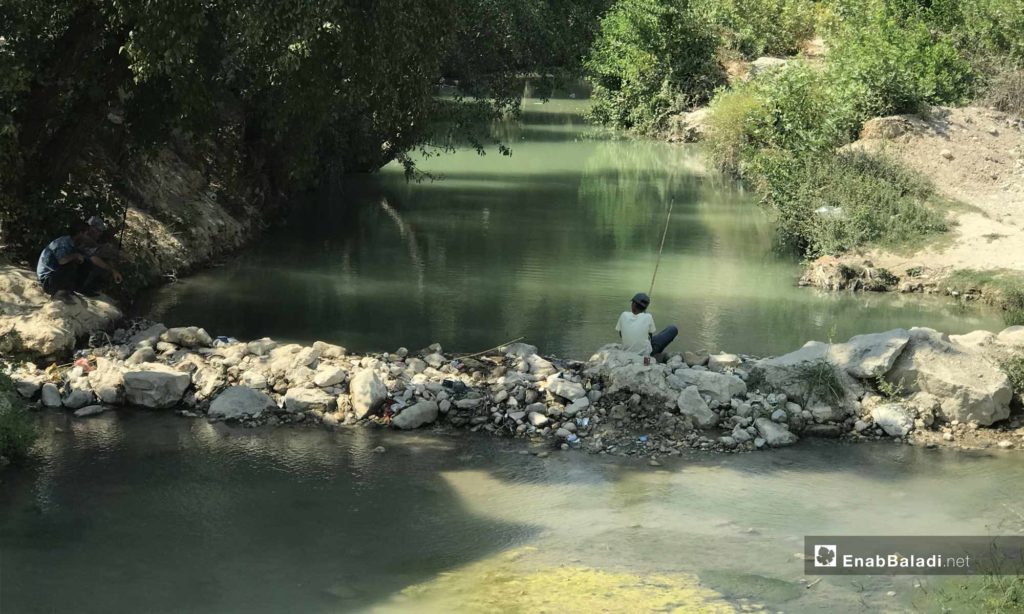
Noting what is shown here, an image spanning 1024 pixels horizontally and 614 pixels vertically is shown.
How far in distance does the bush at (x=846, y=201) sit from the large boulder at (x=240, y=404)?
11.4 metres

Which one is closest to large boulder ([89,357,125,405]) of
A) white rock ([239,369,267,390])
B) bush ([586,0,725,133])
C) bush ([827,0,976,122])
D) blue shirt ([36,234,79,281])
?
white rock ([239,369,267,390])

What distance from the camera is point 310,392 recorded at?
12539 millimetres

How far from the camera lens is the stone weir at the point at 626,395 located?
12.1 m

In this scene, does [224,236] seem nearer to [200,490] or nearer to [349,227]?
[349,227]

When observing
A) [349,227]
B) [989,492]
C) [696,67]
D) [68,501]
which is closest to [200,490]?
[68,501]

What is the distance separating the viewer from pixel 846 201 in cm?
2073

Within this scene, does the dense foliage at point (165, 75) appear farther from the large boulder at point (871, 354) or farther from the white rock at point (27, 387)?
the large boulder at point (871, 354)

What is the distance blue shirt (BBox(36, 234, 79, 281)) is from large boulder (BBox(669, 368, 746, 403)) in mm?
7413

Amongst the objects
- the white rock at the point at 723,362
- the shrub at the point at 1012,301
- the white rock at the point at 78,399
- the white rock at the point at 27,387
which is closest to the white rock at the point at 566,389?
the white rock at the point at 723,362

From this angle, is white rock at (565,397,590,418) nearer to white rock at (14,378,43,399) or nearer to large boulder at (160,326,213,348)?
large boulder at (160,326,213,348)

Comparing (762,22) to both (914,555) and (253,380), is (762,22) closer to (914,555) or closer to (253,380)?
(253,380)

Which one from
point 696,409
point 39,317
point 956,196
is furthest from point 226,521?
point 956,196

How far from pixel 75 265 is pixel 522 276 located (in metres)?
7.76

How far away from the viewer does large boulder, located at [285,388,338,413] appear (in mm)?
12422
